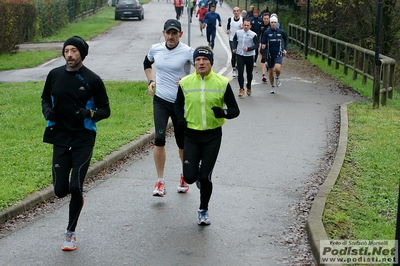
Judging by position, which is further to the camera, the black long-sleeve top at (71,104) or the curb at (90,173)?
the curb at (90,173)

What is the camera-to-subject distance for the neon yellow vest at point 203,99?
7430mm

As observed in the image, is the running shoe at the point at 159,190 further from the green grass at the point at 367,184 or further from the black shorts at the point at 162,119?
the green grass at the point at 367,184

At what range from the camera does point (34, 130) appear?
13.3 metres

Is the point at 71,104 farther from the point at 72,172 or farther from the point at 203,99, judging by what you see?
the point at 203,99

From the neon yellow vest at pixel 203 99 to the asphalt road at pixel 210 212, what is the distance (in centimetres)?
108

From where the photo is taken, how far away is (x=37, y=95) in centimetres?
1766

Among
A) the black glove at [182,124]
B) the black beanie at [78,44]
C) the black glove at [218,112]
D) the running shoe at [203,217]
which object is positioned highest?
the black beanie at [78,44]

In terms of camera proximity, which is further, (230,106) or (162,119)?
(162,119)

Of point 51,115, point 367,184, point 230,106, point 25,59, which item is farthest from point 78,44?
point 25,59

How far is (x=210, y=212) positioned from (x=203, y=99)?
1.39 metres

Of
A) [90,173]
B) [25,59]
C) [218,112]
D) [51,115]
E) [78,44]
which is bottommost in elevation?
[25,59]

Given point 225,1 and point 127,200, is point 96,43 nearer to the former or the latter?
point 127,200

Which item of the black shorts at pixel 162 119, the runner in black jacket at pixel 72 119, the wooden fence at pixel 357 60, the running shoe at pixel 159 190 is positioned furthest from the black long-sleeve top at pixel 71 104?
the wooden fence at pixel 357 60

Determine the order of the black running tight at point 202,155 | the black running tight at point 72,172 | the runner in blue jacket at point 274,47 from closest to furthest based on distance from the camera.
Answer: the black running tight at point 72,172 → the black running tight at point 202,155 → the runner in blue jacket at point 274,47
